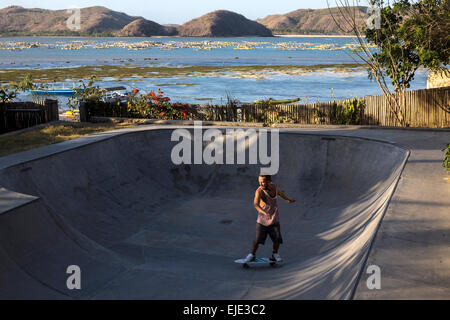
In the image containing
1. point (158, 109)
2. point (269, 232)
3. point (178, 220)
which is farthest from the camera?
point (158, 109)

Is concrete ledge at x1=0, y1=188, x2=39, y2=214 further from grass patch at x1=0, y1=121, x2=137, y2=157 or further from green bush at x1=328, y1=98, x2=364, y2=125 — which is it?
green bush at x1=328, y1=98, x2=364, y2=125

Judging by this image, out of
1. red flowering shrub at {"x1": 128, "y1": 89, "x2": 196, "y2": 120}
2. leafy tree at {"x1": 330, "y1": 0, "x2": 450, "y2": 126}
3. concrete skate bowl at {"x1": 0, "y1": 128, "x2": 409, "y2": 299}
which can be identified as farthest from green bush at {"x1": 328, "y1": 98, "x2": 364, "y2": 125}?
red flowering shrub at {"x1": 128, "y1": 89, "x2": 196, "y2": 120}

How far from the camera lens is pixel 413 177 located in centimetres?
970

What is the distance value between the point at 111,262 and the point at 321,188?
658 centimetres

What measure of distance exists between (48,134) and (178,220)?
8.18 meters

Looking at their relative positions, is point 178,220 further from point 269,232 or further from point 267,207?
point 267,207

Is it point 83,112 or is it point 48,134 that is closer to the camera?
point 48,134

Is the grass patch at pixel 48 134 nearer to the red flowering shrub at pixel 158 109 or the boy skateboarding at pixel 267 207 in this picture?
the red flowering shrub at pixel 158 109

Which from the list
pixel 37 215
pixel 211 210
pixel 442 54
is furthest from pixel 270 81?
pixel 37 215

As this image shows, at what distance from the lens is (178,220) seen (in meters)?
11.1

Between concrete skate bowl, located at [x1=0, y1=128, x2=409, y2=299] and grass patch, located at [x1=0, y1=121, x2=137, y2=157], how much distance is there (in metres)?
2.84

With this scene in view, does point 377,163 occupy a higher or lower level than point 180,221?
higher

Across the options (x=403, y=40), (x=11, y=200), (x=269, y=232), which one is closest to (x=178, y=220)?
(x=269, y=232)
